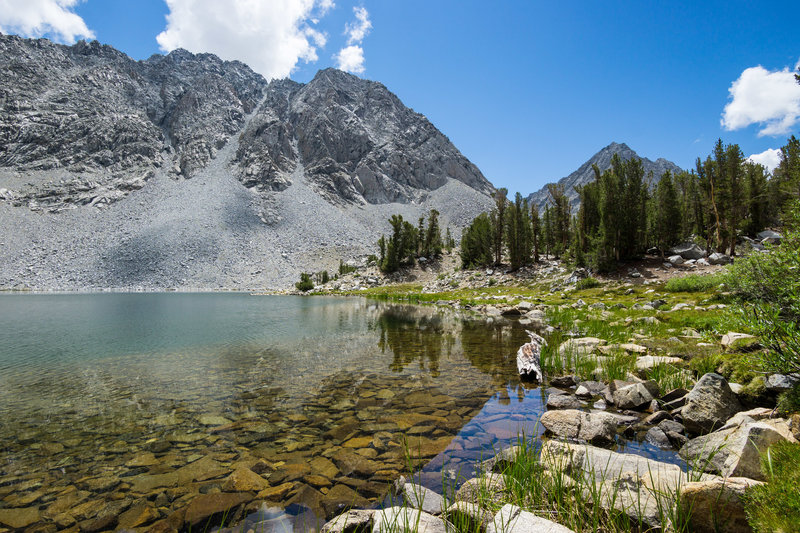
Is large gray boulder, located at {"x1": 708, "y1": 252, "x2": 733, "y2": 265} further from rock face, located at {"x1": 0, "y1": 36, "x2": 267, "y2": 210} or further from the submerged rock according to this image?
rock face, located at {"x1": 0, "y1": 36, "x2": 267, "y2": 210}

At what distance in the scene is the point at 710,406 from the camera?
6969 millimetres

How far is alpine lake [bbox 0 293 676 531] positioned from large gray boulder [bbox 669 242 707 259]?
38.6 meters

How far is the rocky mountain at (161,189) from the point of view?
114 metres

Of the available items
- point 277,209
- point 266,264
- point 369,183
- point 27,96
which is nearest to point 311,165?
point 369,183

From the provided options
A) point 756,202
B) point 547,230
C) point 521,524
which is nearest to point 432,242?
point 547,230

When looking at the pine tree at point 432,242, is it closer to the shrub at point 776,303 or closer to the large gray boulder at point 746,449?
the shrub at point 776,303

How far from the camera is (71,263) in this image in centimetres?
10925

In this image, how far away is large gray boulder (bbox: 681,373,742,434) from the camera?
22.5 ft

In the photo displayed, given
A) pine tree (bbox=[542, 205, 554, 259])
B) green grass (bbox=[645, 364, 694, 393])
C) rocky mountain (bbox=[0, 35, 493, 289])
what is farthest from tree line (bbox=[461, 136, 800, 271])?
rocky mountain (bbox=[0, 35, 493, 289])

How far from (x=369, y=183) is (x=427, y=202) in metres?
33.6

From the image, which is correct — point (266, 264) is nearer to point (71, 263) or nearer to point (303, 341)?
point (71, 263)

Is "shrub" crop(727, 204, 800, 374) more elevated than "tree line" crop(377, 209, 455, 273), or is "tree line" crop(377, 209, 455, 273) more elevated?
"tree line" crop(377, 209, 455, 273)

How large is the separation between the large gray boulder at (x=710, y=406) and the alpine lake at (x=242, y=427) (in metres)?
1.24

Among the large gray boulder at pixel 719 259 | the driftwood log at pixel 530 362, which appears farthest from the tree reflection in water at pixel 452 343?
the large gray boulder at pixel 719 259
